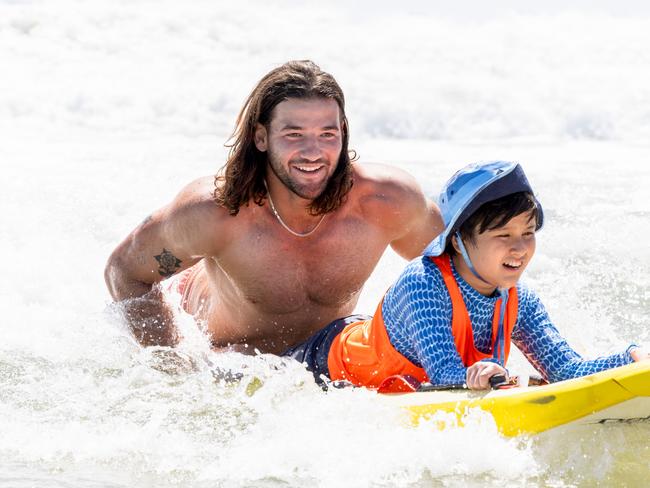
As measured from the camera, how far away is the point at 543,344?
339 cm

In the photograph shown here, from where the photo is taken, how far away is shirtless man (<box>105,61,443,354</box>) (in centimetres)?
376

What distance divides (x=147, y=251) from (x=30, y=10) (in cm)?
1295

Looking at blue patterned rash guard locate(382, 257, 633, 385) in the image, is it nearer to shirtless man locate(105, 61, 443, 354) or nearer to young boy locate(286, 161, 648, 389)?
young boy locate(286, 161, 648, 389)

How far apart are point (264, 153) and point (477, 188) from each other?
3.45 feet

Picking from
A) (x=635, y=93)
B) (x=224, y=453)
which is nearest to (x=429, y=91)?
(x=635, y=93)

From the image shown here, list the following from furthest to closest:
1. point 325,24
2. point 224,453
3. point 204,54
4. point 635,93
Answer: point 325,24, point 204,54, point 635,93, point 224,453

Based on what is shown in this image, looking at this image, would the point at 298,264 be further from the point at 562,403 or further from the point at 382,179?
the point at 562,403

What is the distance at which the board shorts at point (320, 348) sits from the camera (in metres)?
3.62

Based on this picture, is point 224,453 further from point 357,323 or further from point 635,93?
point 635,93

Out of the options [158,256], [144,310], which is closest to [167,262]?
[158,256]

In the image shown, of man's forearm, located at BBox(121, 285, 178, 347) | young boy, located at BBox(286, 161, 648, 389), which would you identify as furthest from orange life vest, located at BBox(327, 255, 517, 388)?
man's forearm, located at BBox(121, 285, 178, 347)

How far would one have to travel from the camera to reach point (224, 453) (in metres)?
3.06

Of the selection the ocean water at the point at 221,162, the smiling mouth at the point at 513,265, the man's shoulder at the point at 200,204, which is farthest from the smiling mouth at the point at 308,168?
the smiling mouth at the point at 513,265

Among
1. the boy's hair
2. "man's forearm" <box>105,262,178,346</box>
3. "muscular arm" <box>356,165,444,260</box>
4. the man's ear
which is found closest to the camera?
the boy's hair
